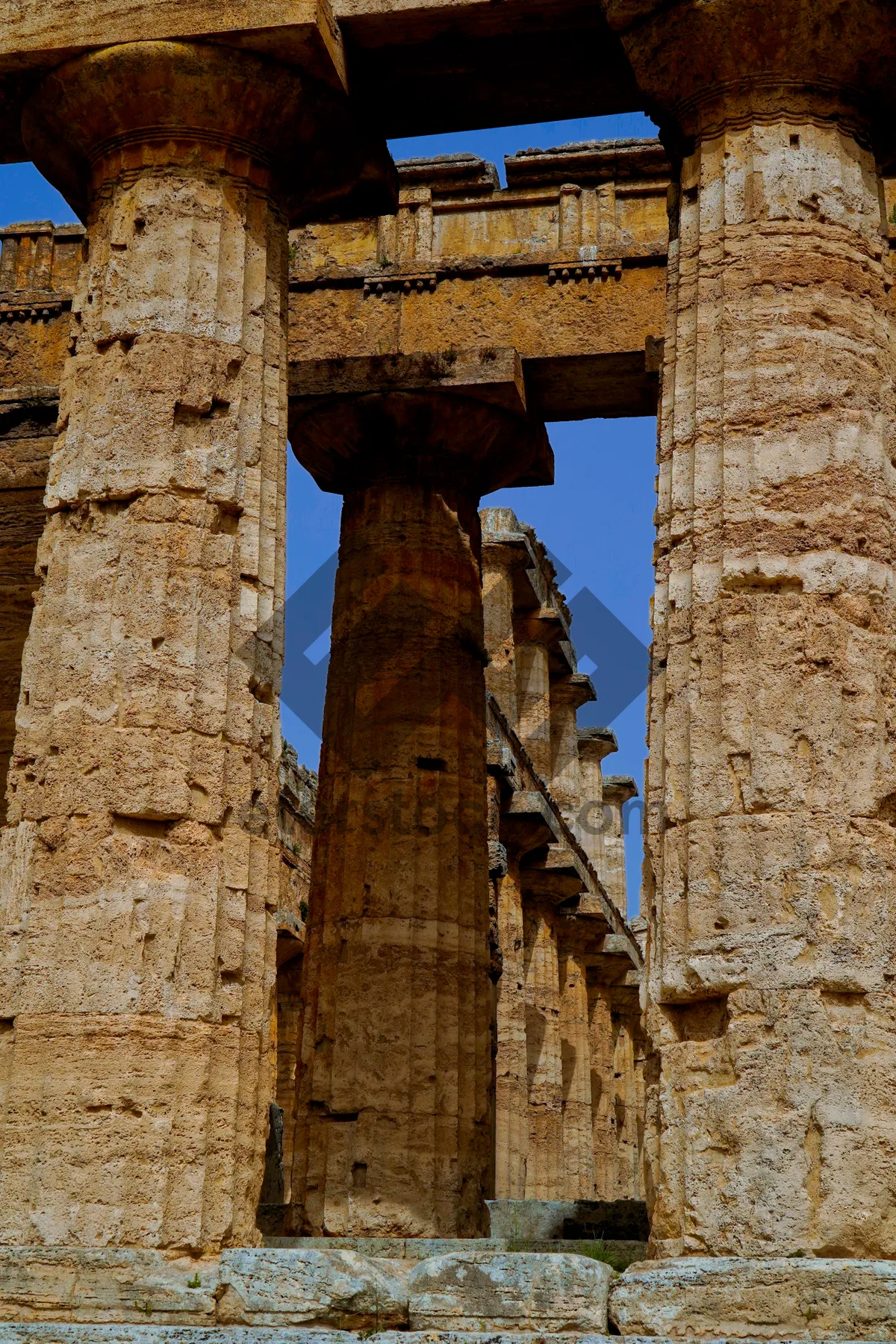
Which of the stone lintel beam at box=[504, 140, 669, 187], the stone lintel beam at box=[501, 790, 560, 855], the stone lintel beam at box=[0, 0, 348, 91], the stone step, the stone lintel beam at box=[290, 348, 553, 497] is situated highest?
the stone lintel beam at box=[504, 140, 669, 187]

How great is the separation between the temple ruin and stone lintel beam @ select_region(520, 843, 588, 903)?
27.4 feet

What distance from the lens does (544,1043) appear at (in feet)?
77.4

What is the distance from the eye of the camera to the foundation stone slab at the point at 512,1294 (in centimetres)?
773

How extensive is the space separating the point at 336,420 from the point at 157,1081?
299 inches

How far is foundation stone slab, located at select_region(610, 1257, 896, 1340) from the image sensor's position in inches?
285

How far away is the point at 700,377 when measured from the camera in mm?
9469

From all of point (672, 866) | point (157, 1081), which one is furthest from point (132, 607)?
point (672, 866)

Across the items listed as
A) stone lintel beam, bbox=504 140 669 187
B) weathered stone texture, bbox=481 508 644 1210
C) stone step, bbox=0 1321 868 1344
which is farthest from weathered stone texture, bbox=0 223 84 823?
stone step, bbox=0 1321 868 1344

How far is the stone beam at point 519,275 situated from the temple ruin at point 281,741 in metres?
3.20

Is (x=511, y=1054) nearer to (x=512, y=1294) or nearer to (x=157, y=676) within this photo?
(x=157, y=676)

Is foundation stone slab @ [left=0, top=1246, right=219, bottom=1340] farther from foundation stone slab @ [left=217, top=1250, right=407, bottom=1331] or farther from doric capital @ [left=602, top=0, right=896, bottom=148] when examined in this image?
doric capital @ [left=602, top=0, right=896, bottom=148]

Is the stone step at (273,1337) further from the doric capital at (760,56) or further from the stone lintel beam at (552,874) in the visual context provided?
the stone lintel beam at (552,874)

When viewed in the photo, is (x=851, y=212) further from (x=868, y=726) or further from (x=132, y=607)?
(x=132, y=607)

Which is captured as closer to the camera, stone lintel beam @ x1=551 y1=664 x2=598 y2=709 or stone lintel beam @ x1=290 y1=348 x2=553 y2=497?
stone lintel beam @ x1=290 y1=348 x2=553 y2=497
